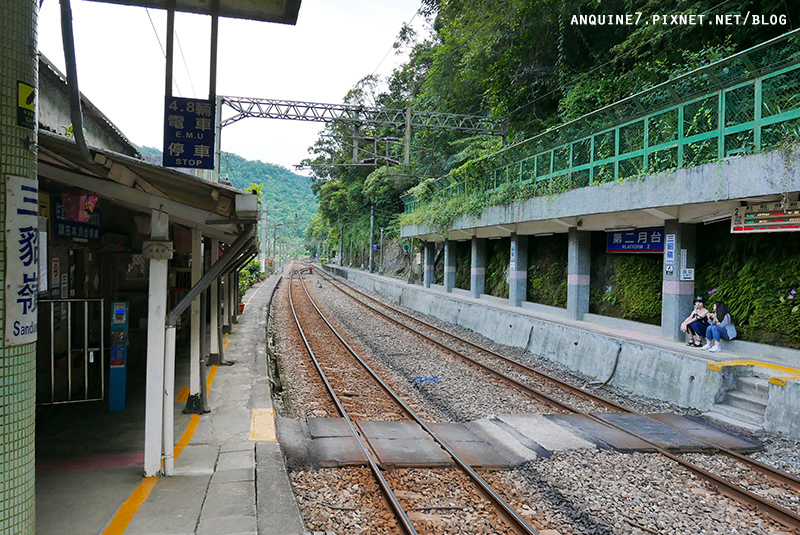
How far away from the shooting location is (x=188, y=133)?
5.86 m

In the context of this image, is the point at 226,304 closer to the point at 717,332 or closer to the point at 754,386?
the point at 717,332

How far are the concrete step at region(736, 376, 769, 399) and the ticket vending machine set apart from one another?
904cm

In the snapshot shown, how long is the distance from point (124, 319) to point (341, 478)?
3628 millimetres

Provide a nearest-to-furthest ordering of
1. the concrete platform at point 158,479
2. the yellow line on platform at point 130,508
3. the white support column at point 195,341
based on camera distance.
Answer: the yellow line on platform at point 130,508, the concrete platform at point 158,479, the white support column at point 195,341

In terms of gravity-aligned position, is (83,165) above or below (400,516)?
above

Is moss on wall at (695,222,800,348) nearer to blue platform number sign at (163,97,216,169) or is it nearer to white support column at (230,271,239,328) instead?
blue platform number sign at (163,97,216,169)

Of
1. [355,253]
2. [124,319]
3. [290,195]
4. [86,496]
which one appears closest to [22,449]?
[86,496]

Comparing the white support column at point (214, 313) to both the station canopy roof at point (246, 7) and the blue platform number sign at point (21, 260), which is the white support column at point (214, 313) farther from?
the blue platform number sign at point (21, 260)

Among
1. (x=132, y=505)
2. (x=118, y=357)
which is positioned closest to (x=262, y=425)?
(x=118, y=357)

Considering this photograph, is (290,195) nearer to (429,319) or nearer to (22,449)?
(429,319)

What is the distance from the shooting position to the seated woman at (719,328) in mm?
8703

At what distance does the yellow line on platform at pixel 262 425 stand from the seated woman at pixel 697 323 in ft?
26.1

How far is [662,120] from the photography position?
9.71 meters

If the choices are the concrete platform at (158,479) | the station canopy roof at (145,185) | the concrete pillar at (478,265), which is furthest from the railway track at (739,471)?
the concrete pillar at (478,265)
